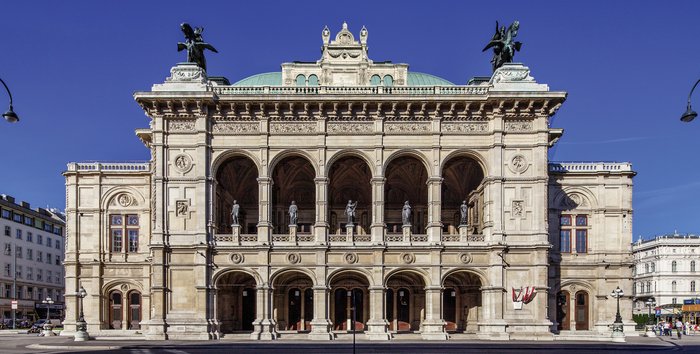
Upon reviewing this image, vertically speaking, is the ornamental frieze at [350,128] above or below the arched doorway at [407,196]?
above

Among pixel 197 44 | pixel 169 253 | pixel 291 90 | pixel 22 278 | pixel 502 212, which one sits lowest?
pixel 22 278

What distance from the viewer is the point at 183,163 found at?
142ft

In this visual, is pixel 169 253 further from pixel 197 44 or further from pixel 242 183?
pixel 197 44

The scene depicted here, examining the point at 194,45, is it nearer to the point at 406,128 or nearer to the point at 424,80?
the point at 406,128

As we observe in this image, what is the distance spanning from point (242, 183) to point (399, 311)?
15.7 meters

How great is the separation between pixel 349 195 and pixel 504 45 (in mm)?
17279

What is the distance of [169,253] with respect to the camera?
4262 cm

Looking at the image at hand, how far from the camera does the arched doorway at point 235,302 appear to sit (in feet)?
150

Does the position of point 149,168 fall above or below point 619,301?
above

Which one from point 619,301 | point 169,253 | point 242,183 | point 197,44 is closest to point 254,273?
point 169,253

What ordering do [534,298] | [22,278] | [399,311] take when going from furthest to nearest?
[22,278] → [399,311] → [534,298]

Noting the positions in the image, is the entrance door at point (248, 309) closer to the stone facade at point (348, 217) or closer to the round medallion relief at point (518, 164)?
the stone facade at point (348, 217)

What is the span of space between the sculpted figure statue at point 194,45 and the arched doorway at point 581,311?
1230 inches

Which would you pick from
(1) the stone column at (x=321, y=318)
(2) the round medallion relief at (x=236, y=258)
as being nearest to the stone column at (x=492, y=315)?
(1) the stone column at (x=321, y=318)
